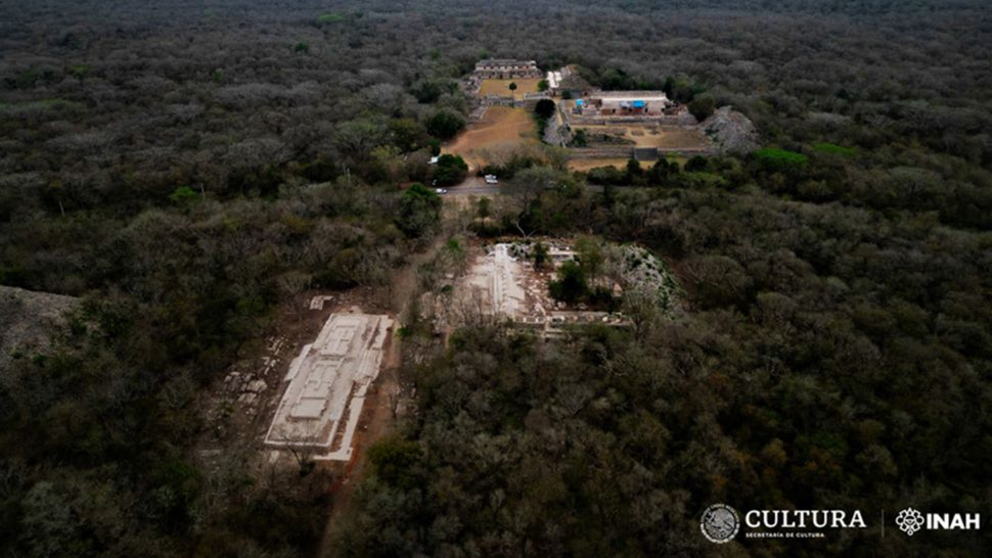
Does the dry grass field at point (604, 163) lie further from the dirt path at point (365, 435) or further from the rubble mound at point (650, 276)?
the dirt path at point (365, 435)

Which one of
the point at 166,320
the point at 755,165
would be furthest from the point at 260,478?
the point at 755,165

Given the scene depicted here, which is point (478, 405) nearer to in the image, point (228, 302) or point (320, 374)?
point (320, 374)

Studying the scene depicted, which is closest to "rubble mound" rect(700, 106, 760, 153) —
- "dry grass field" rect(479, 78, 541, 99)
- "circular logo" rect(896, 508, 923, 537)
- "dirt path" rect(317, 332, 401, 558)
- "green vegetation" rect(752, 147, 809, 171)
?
"green vegetation" rect(752, 147, 809, 171)

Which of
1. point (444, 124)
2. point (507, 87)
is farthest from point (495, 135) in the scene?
point (507, 87)

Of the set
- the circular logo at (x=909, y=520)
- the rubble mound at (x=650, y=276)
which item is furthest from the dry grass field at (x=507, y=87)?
the circular logo at (x=909, y=520)

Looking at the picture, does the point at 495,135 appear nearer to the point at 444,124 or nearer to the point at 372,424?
the point at 444,124

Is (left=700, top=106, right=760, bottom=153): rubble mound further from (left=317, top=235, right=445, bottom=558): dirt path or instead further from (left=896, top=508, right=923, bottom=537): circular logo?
(left=896, top=508, right=923, bottom=537): circular logo
